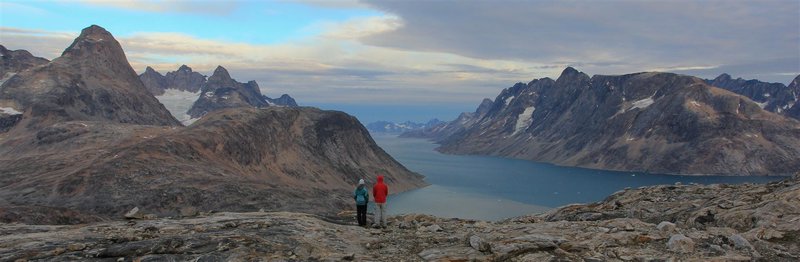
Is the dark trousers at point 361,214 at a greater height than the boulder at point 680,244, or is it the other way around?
the boulder at point 680,244

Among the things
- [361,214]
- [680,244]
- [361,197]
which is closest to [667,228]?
[680,244]

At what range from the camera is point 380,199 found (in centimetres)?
3075

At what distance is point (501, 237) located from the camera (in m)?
26.3

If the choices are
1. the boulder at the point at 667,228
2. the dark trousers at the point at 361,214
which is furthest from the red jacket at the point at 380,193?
the boulder at the point at 667,228

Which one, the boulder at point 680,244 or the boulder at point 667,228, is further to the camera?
the boulder at point 667,228

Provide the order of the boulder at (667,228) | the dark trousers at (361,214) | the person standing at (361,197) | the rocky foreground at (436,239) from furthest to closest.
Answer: the dark trousers at (361,214) < the person standing at (361,197) < the boulder at (667,228) < the rocky foreground at (436,239)

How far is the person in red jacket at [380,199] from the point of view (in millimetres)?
30609

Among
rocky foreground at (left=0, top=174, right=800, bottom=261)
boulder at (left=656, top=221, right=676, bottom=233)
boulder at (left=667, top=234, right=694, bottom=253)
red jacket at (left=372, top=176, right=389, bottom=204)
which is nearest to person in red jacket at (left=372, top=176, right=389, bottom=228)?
red jacket at (left=372, top=176, right=389, bottom=204)

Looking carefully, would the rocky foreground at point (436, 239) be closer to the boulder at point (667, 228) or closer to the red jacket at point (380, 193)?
the boulder at point (667, 228)

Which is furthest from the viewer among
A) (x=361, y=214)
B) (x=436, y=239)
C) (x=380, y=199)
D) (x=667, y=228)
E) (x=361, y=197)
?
(x=361, y=214)

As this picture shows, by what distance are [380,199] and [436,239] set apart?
4.73 meters

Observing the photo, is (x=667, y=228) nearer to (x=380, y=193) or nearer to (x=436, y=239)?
(x=436, y=239)

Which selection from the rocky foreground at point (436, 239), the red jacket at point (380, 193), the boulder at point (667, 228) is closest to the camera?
the rocky foreground at point (436, 239)

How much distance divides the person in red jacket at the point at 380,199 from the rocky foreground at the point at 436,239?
2.84ft
